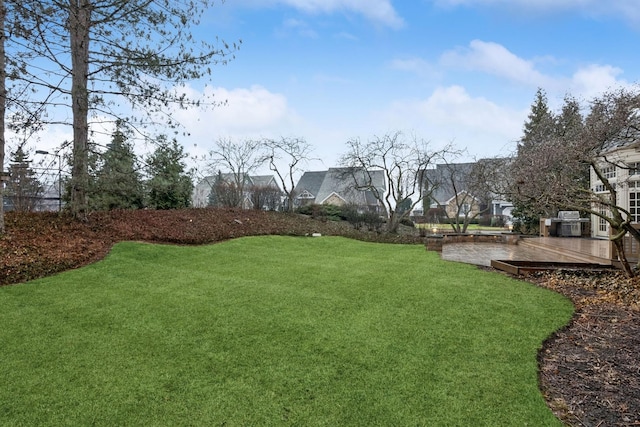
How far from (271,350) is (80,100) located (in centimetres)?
787

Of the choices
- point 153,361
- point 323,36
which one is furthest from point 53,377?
point 323,36

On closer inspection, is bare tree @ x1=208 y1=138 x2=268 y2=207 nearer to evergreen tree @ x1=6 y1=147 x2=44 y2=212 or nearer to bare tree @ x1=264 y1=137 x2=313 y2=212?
bare tree @ x1=264 y1=137 x2=313 y2=212

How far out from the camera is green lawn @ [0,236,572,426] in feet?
8.13

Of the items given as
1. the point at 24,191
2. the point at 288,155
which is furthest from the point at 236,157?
the point at 24,191

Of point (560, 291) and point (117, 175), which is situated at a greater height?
point (117, 175)

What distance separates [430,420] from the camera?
238 centimetres

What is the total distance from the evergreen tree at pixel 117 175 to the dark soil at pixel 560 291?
2.81 ft

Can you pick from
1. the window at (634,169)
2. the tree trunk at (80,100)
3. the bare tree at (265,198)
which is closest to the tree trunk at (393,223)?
the bare tree at (265,198)

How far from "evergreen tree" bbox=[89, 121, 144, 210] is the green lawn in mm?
2845

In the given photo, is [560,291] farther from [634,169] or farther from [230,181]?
[230,181]

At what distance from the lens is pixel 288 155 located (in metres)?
22.9

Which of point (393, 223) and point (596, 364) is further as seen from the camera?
point (393, 223)

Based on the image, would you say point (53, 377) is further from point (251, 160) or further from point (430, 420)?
point (251, 160)

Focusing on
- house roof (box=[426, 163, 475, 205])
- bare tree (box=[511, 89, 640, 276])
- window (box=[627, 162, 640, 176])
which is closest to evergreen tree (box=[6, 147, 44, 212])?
bare tree (box=[511, 89, 640, 276])
